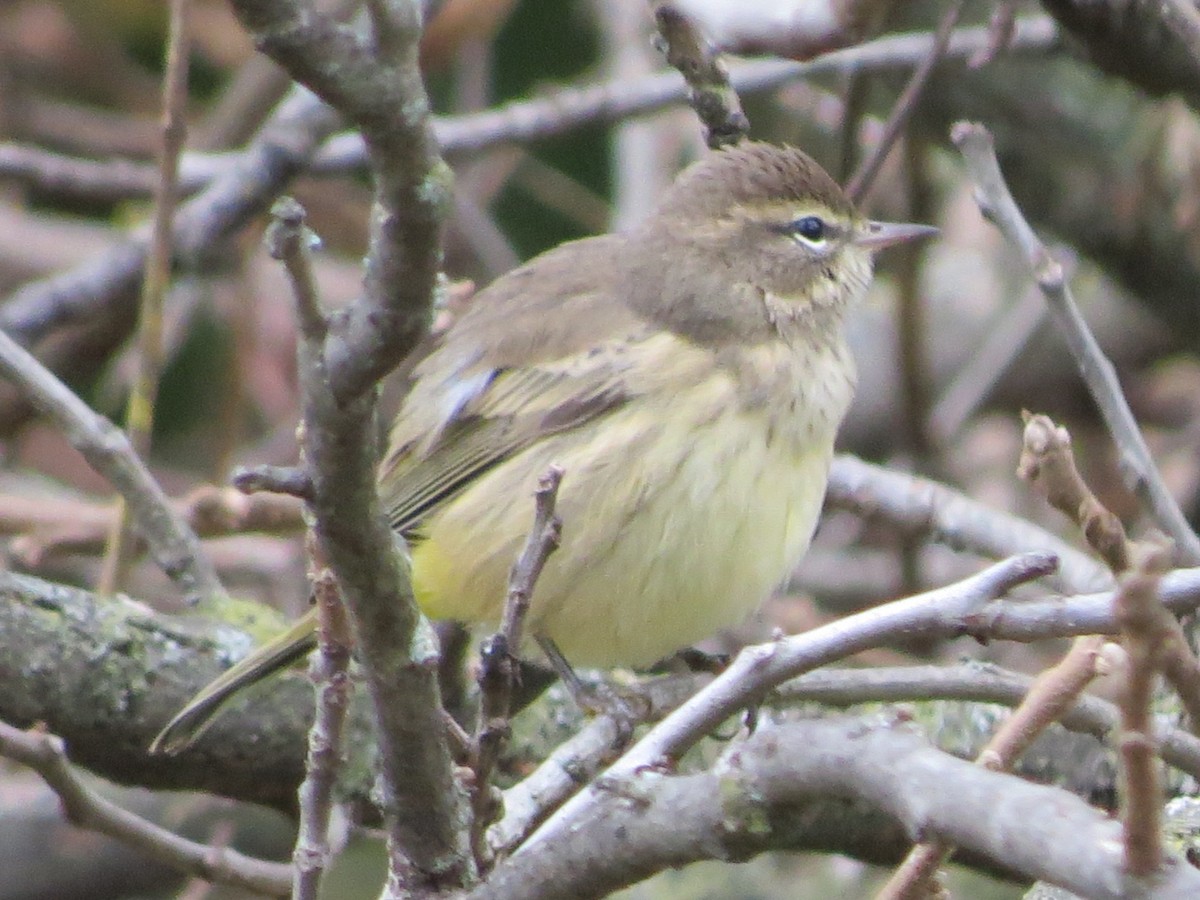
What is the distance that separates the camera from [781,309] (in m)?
4.36

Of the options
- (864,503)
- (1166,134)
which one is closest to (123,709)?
(864,503)

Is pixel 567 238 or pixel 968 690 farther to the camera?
pixel 567 238

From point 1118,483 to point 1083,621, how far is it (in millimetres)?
4038

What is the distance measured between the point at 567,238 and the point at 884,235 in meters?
3.35

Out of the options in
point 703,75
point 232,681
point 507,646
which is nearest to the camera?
point 507,646

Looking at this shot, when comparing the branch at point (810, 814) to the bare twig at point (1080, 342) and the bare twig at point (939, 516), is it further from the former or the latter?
the bare twig at point (939, 516)

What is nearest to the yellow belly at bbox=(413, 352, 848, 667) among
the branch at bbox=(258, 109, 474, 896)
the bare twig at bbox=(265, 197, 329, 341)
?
the branch at bbox=(258, 109, 474, 896)

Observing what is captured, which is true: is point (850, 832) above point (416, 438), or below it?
below

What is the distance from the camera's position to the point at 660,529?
3838 mm

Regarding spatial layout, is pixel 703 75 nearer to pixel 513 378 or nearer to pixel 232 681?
pixel 513 378

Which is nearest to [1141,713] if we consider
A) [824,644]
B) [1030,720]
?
[1030,720]

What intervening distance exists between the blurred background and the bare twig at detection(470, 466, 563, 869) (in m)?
1.68

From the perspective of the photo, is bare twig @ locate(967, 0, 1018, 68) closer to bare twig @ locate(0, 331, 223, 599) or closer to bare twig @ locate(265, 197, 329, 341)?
bare twig @ locate(0, 331, 223, 599)

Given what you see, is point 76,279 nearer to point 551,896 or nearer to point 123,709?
point 123,709
